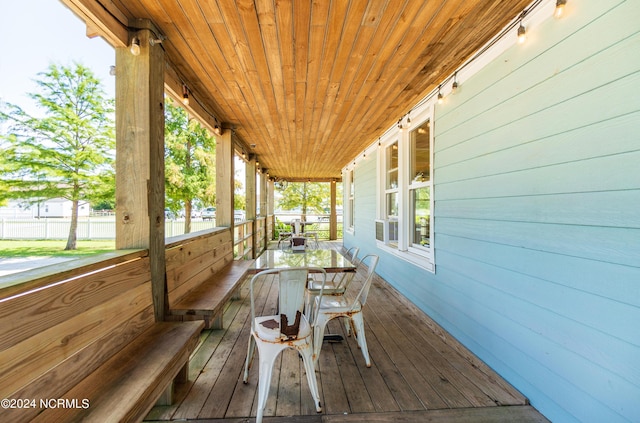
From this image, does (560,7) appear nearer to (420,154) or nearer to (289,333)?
(420,154)

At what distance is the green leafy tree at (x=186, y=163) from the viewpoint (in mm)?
9016

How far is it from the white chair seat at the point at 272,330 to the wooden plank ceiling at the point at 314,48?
6.80 feet

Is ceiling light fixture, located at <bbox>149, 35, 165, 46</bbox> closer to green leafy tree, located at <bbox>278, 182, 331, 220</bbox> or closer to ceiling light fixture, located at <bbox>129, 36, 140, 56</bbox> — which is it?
ceiling light fixture, located at <bbox>129, 36, 140, 56</bbox>

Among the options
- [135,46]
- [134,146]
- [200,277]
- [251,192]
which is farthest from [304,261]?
[251,192]

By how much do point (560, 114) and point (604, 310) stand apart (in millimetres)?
1082

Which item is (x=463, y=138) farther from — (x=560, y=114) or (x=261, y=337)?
(x=261, y=337)

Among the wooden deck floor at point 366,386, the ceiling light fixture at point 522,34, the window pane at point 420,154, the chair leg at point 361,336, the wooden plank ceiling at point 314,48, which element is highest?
the wooden plank ceiling at point 314,48

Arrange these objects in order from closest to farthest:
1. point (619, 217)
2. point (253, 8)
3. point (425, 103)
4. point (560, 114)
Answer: point (619, 217) < point (560, 114) < point (253, 8) < point (425, 103)

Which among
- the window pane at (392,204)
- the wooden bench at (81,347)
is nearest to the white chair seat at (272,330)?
the wooden bench at (81,347)

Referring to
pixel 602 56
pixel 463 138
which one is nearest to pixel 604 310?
pixel 602 56

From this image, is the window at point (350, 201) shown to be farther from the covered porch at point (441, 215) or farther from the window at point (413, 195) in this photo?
the covered porch at point (441, 215)

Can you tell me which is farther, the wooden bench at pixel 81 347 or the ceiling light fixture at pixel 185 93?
the ceiling light fixture at pixel 185 93

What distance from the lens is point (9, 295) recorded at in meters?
0.93

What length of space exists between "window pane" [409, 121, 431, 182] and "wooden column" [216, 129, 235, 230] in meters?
2.60
